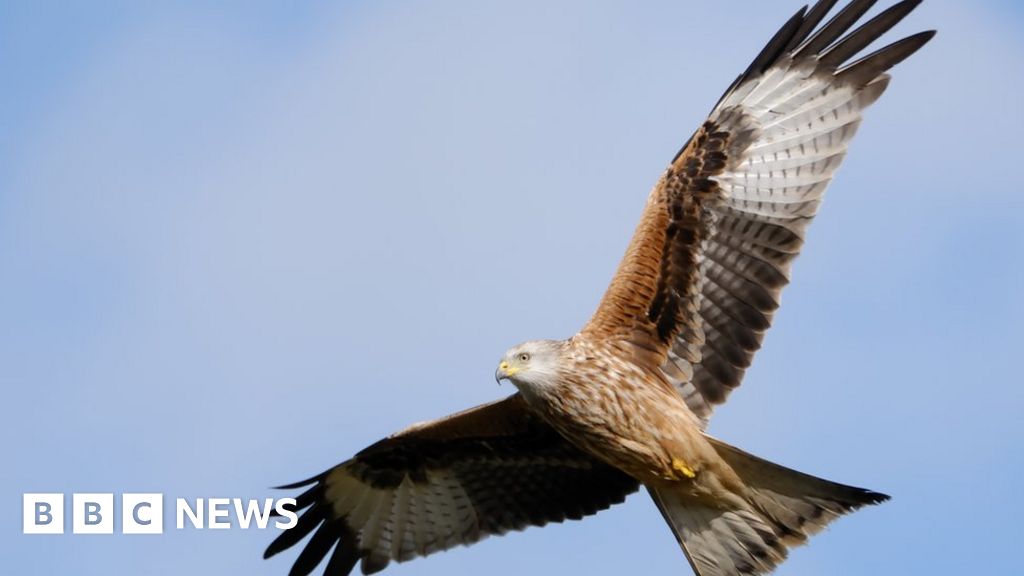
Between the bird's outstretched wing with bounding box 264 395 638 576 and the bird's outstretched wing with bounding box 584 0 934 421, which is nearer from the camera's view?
the bird's outstretched wing with bounding box 584 0 934 421

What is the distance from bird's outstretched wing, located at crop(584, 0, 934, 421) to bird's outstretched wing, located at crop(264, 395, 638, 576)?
1.05 m

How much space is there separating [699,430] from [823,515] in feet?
2.98

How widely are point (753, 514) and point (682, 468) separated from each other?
59 cm

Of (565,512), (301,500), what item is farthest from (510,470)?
(301,500)

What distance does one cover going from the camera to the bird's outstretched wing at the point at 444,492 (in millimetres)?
13867

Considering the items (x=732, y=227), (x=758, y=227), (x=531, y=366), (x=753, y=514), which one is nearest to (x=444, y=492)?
(x=531, y=366)

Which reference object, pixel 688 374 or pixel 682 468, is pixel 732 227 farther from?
pixel 682 468

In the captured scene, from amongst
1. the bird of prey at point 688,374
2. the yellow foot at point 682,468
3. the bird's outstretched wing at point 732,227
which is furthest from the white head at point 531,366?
the yellow foot at point 682,468

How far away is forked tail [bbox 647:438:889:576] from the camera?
1268cm

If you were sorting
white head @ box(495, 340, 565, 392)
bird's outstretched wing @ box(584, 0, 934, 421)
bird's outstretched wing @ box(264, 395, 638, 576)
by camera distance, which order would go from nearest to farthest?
1. white head @ box(495, 340, 565, 392)
2. bird's outstretched wing @ box(584, 0, 934, 421)
3. bird's outstretched wing @ box(264, 395, 638, 576)

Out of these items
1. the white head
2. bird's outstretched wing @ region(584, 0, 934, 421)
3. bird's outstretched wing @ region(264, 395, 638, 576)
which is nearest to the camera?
the white head

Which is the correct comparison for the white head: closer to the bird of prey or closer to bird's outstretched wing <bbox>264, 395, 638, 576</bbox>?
the bird of prey

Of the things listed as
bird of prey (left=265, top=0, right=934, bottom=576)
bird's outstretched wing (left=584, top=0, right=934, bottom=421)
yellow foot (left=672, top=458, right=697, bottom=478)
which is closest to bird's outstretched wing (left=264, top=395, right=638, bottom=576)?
bird of prey (left=265, top=0, right=934, bottom=576)

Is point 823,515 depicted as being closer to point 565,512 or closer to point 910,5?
point 565,512
